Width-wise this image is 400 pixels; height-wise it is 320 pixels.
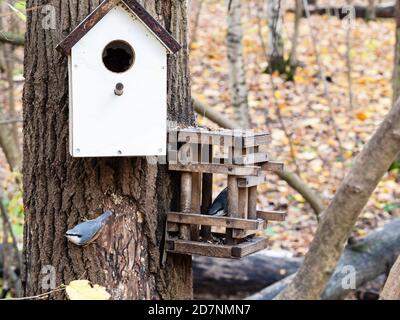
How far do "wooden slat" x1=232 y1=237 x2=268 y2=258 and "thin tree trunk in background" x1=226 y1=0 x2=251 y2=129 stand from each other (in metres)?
4.19

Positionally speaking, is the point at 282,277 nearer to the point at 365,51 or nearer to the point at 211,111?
the point at 211,111

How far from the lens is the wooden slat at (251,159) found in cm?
327

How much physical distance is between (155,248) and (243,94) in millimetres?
4725

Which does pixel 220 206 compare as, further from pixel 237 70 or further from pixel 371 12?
pixel 371 12

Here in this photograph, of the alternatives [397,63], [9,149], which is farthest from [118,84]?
[397,63]

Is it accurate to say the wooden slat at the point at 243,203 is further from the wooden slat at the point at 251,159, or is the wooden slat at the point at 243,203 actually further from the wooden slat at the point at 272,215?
the wooden slat at the point at 272,215

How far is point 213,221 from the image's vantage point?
3.34m

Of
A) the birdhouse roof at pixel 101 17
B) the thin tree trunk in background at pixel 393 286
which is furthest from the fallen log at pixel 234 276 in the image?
the thin tree trunk in background at pixel 393 286

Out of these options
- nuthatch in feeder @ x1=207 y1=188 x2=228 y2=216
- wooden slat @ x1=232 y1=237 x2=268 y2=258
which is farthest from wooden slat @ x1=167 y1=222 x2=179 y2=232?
wooden slat @ x1=232 y1=237 x2=268 y2=258

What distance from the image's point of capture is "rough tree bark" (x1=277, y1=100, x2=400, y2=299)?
3.31 m

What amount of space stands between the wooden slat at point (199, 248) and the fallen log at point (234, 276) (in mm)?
2989

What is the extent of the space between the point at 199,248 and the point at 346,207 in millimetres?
733
